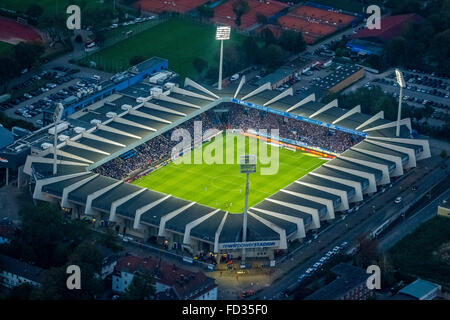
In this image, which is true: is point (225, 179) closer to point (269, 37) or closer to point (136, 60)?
point (136, 60)

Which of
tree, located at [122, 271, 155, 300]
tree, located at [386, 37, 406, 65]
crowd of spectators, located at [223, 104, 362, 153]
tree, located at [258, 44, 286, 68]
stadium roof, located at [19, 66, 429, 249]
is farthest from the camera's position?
tree, located at [386, 37, 406, 65]

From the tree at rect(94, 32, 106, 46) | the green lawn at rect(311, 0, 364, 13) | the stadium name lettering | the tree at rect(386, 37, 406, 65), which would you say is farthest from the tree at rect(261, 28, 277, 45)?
the stadium name lettering

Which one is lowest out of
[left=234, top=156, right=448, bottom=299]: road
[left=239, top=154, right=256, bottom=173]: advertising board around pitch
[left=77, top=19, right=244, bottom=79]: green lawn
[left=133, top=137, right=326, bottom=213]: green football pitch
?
[left=133, top=137, right=326, bottom=213]: green football pitch

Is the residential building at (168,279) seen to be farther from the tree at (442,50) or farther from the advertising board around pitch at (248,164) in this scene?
the tree at (442,50)

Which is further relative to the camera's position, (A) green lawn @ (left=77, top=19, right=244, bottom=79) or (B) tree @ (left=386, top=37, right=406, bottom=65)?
(B) tree @ (left=386, top=37, right=406, bottom=65)

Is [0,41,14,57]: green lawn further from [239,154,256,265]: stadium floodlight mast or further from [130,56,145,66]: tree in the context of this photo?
[239,154,256,265]: stadium floodlight mast

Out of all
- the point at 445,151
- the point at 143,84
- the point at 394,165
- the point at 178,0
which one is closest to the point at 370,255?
the point at 394,165

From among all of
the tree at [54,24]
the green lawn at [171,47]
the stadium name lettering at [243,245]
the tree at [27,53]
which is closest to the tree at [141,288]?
the stadium name lettering at [243,245]

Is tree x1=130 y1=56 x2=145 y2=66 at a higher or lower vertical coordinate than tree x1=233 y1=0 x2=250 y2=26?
lower
